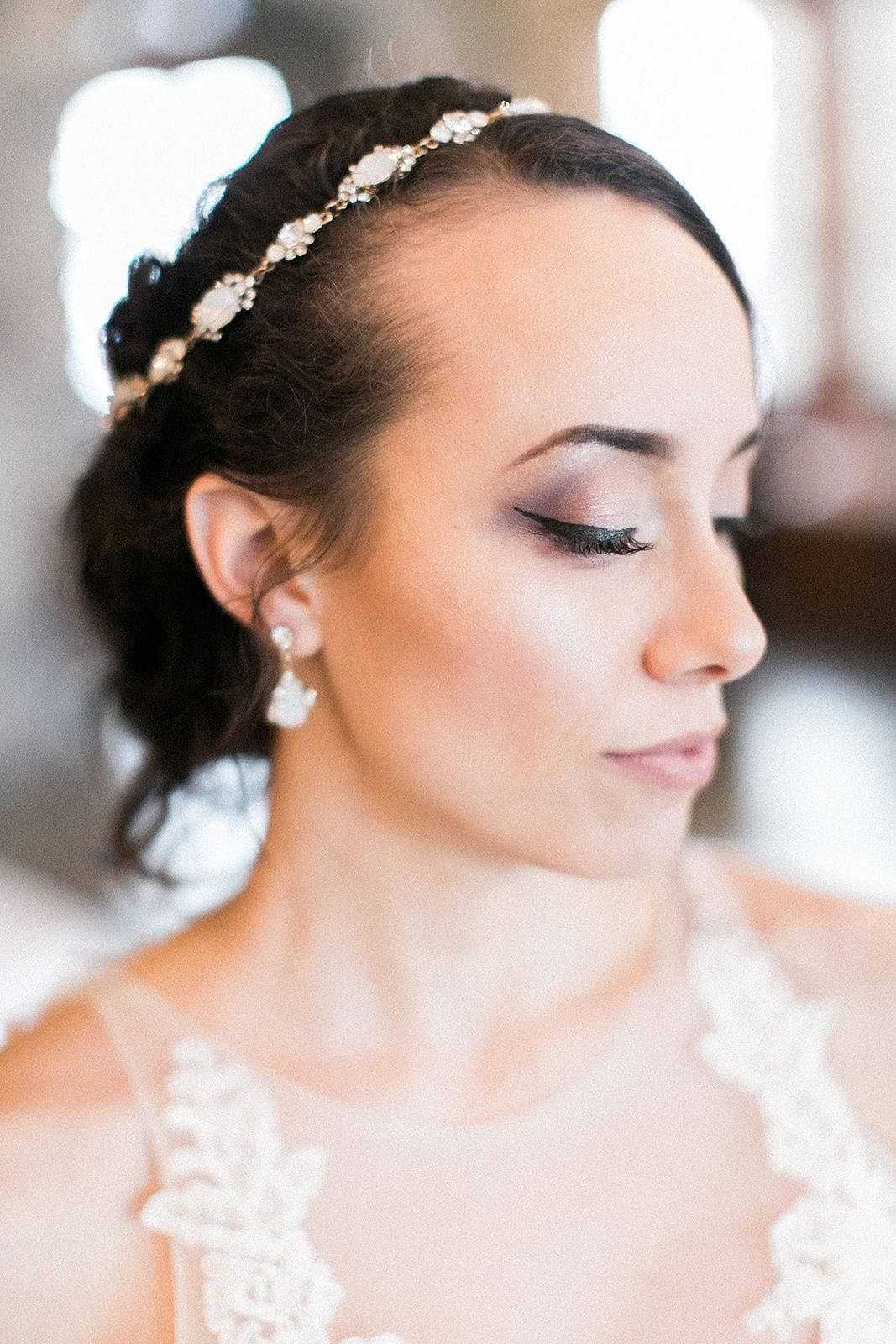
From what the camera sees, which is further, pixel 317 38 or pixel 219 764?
pixel 317 38

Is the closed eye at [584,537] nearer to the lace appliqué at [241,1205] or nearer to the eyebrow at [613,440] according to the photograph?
the eyebrow at [613,440]

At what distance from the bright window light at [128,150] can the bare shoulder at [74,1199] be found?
15.4ft

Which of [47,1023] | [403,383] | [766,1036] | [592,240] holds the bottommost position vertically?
[766,1036]

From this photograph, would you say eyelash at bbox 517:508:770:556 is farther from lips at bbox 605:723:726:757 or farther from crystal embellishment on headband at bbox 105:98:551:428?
crystal embellishment on headband at bbox 105:98:551:428

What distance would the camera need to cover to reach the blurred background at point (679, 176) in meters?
4.48

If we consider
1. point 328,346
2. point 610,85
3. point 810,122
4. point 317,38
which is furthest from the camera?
point 810,122

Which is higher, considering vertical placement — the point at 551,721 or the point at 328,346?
the point at 328,346

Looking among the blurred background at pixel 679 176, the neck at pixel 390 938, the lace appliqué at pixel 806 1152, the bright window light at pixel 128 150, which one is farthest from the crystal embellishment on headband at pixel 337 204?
the bright window light at pixel 128 150

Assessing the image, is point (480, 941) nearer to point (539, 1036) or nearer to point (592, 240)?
point (539, 1036)

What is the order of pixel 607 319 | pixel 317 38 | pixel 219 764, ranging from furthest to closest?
pixel 317 38 → pixel 219 764 → pixel 607 319

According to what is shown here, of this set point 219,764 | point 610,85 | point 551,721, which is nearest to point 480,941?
point 551,721

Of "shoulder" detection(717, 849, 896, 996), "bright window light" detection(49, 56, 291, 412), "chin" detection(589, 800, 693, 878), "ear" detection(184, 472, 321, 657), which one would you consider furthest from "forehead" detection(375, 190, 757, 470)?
"bright window light" detection(49, 56, 291, 412)

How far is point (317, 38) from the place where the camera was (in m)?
5.75

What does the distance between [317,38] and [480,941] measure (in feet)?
17.5
